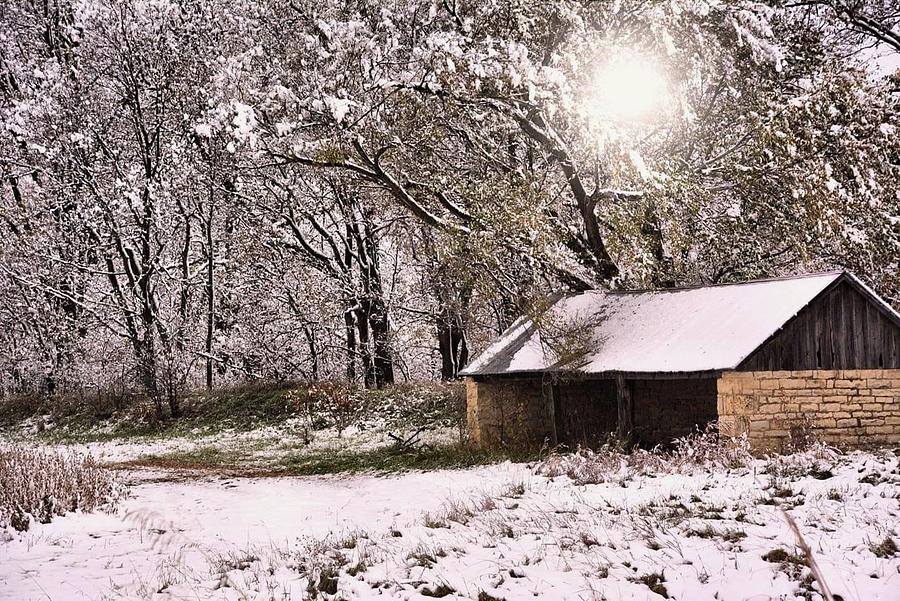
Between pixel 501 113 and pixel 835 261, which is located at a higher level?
pixel 501 113

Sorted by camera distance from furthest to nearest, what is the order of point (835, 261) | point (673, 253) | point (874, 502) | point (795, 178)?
point (835, 261) → point (673, 253) → point (795, 178) → point (874, 502)

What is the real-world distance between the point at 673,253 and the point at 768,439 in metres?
6.03

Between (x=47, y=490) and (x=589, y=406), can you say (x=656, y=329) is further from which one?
(x=47, y=490)

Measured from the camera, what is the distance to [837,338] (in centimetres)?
1284

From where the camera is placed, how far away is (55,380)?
27.6 metres

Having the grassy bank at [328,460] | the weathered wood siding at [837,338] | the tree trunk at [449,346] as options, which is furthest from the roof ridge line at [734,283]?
the tree trunk at [449,346]

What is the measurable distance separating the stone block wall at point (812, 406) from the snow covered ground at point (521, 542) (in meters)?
1.43

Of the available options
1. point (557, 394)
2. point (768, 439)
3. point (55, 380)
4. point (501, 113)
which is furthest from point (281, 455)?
point (55, 380)

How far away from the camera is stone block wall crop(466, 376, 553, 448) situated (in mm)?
15617

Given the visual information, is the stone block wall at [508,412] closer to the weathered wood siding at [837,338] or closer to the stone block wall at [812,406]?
the stone block wall at [812,406]

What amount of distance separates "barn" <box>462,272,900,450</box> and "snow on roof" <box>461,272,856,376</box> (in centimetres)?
3

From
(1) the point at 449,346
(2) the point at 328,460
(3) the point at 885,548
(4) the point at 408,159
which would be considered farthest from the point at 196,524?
(1) the point at 449,346

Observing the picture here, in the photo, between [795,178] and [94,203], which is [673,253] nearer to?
[795,178]

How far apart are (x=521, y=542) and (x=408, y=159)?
42.8 ft
